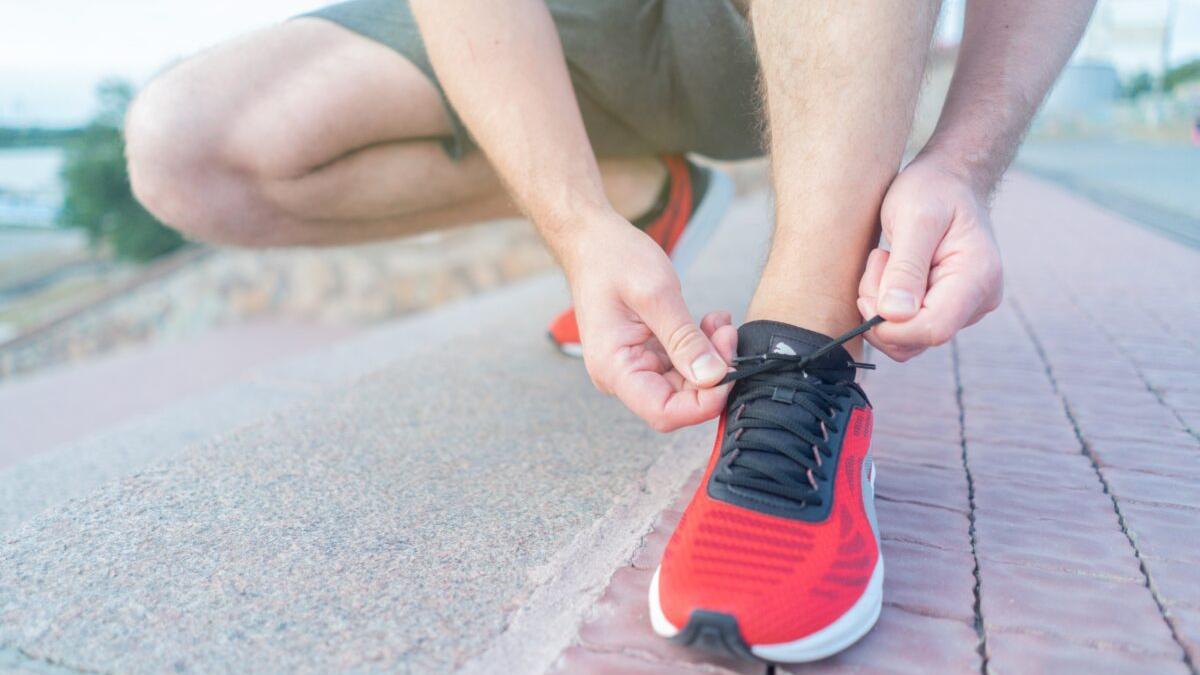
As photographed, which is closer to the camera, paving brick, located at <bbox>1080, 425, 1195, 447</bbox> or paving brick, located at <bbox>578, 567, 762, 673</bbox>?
paving brick, located at <bbox>578, 567, 762, 673</bbox>

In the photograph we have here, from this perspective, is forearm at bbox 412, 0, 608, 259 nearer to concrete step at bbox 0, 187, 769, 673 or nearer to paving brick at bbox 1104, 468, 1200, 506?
concrete step at bbox 0, 187, 769, 673

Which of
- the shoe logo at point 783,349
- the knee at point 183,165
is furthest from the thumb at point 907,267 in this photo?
the knee at point 183,165

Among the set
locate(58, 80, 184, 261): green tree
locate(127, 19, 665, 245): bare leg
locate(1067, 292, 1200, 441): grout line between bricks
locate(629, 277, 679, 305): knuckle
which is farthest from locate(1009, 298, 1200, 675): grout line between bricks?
locate(58, 80, 184, 261): green tree

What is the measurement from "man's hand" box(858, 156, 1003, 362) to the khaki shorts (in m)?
0.53

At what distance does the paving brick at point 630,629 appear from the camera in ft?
2.63

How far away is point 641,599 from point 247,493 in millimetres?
622

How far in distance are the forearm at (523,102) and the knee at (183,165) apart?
566 mm

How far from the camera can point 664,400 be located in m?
0.94

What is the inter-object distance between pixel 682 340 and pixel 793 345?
0.14 m

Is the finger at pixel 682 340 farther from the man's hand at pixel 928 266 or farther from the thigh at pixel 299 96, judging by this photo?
the thigh at pixel 299 96

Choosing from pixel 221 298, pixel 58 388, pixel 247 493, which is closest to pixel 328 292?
pixel 221 298

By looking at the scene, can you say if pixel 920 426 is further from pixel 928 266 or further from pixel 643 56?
pixel 643 56

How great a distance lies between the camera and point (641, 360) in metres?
0.97

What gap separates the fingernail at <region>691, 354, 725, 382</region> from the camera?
932 millimetres
